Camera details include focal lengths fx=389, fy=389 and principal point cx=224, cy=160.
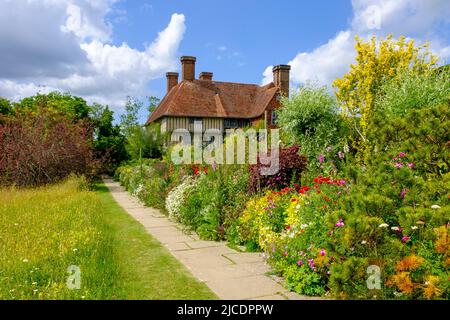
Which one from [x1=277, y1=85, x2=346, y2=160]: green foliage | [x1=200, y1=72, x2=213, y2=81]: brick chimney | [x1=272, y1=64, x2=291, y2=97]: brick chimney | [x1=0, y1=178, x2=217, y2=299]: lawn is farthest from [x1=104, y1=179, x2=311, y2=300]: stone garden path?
[x1=200, y1=72, x2=213, y2=81]: brick chimney

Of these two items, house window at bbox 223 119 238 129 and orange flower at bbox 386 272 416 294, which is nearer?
orange flower at bbox 386 272 416 294

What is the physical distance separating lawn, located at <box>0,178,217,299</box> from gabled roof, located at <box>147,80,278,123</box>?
68.5 feet

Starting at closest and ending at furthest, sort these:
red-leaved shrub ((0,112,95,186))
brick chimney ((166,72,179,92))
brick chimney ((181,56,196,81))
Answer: red-leaved shrub ((0,112,95,186))
brick chimney ((181,56,196,81))
brick chimney ((166,72,179,92))

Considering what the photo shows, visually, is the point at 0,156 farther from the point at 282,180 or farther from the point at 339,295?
the point at 339,295

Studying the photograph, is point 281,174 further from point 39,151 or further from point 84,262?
point 39,151

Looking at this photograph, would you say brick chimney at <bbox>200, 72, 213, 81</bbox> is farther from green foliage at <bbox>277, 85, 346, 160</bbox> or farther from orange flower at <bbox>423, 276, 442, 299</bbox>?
orange flower at <bbox>423, 276, 442, 299</bbox>

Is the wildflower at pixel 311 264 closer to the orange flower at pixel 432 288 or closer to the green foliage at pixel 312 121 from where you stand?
the orange flower at pixel 432 288

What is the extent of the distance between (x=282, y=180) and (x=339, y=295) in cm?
398

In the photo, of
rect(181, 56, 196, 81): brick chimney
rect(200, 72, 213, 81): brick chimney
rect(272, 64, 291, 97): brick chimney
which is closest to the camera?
rect(272, 64, 291, 97): brick chimney

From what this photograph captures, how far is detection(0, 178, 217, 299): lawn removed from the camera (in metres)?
4.29

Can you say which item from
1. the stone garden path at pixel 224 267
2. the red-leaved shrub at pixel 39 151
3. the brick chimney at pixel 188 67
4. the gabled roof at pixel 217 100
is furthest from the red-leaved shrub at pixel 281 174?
the brick chimney at pixel 188 67

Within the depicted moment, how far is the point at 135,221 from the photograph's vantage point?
9117 millimetres

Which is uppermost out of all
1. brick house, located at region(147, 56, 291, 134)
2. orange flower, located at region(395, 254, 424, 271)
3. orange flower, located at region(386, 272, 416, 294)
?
brick house, located at region(147, 56, 291, 134)
